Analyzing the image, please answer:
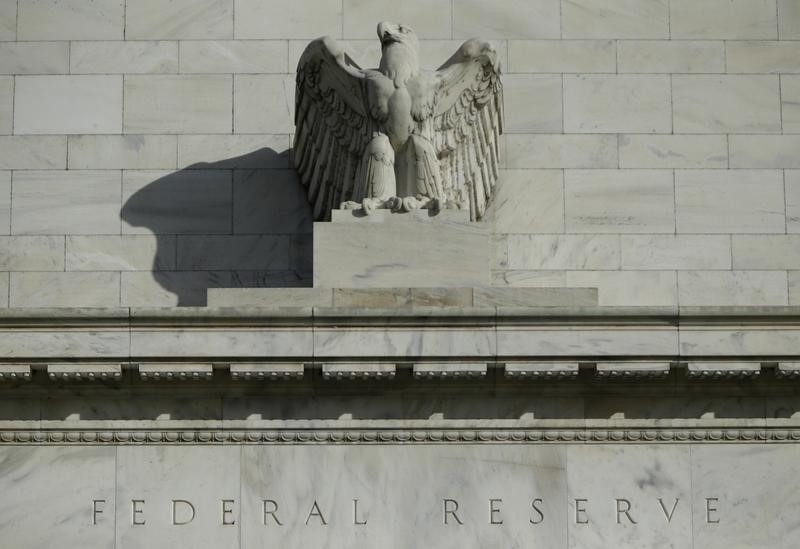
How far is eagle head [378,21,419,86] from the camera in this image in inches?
949

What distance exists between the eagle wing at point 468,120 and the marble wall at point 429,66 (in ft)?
3.05

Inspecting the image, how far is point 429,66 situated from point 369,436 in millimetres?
5963

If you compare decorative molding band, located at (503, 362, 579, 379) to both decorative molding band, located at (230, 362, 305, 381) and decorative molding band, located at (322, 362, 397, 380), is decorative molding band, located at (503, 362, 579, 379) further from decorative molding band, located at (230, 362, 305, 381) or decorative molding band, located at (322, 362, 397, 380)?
decorative molding band, located at (230, 362, 305, 381)

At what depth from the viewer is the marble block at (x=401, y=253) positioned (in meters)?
23.1

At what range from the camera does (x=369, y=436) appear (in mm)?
22203

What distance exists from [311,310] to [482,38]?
5755 mm

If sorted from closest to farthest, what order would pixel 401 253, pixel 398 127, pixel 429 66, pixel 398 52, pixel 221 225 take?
pixel 401 253 → pixel 398 127 → pixel 398 52 → pixel 221 225 → pixel 429 66

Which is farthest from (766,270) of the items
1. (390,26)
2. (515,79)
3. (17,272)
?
(17,272)

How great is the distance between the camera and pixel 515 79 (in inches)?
1038

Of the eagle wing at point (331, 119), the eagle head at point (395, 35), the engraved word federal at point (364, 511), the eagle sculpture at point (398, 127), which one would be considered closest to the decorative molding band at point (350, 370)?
the engraved word federal at point (364, 511)

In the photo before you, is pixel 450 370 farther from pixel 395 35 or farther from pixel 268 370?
pixel 395 35

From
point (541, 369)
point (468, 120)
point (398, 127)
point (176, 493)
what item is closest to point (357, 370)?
point (541, 369)

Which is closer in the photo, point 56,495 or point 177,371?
point 177,371

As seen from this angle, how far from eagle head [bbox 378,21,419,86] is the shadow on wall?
93.1 inches
